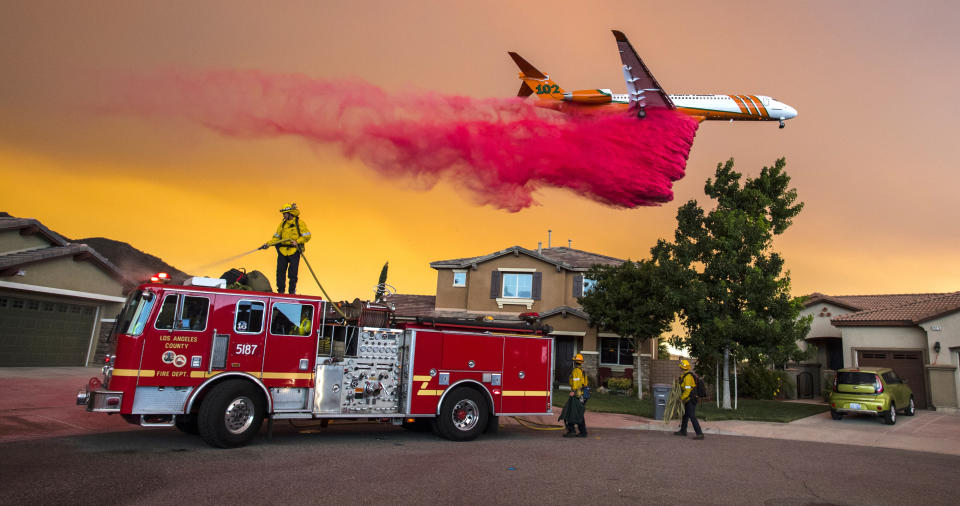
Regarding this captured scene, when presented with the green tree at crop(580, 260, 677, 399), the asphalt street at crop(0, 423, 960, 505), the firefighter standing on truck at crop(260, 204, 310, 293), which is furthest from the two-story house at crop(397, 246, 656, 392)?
the firefighter standing on truck at crop(260, 204, 310, 293)

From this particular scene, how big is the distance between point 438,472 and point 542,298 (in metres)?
22.6

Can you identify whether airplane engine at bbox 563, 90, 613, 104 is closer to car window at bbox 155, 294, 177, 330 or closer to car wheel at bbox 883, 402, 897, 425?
car wheel at bbox 883, 402, 897, 425

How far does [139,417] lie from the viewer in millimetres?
9055

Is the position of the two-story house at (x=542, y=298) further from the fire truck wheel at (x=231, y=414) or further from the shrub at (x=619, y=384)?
the fire truck wheel at (x=231, y=414)

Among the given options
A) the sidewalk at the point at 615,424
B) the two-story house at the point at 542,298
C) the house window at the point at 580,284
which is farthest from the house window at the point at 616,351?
the sidewalk at the point at 615,424

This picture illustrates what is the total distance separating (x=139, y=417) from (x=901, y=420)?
67.4 feet

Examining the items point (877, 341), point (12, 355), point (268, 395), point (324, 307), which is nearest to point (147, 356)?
point (268, 395)

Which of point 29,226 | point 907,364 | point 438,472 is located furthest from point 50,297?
point 907,364

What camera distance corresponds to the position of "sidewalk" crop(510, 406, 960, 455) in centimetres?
1344

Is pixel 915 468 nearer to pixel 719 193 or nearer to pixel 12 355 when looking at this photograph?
pixel 719 193

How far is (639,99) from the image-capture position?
1986 cm

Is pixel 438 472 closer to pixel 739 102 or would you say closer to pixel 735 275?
pixel 735 275

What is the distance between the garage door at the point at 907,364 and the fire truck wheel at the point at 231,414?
934 inches

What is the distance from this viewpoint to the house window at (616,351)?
28609 mm
